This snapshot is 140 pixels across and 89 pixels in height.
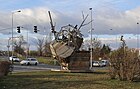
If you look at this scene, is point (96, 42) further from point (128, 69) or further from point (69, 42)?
point (128, 69)

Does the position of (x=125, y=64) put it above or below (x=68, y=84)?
above

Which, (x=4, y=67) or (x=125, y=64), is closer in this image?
(x=125, y=64)

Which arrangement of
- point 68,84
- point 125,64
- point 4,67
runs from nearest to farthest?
point 68,84 → point 125,64 → point 4,67

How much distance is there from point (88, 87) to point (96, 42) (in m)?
101

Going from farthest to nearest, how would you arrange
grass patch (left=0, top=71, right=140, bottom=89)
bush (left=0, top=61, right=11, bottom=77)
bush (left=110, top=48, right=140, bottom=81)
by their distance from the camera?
bush (left=0, top=61, right=11, bottom=77), bush (left=110, top=48, right=140, bottom=81), grass patch (left=0, top=71, right=140, bottom=89)

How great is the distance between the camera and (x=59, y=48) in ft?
119

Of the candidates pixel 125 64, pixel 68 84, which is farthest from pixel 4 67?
pixel 125 64

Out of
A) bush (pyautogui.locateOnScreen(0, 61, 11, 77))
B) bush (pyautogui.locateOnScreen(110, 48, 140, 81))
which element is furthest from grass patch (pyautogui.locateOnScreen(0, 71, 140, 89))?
bush (pyautogui.locateOnScreen(0, 61, 11, 77))

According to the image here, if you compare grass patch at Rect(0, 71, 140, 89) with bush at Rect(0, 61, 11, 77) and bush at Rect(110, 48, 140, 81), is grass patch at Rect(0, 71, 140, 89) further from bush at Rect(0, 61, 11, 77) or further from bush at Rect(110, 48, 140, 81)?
bush at Rect(0, 61, 11, 77)

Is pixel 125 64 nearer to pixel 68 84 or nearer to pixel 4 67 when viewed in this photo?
pixel 68 84

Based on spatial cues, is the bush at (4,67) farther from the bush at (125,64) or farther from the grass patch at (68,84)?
the bush at (125,64)

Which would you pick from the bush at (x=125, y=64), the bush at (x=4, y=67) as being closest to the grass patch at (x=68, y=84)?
the bush at (x=125, y=64)

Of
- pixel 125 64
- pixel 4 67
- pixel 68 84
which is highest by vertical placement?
pixel 125 64

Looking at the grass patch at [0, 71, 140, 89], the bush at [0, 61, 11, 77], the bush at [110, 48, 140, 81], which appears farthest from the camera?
the bush at [0, 61, 11, 77]
